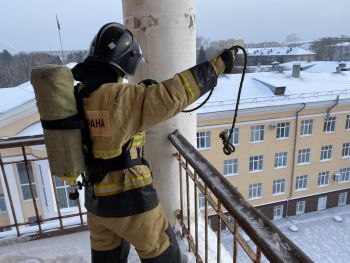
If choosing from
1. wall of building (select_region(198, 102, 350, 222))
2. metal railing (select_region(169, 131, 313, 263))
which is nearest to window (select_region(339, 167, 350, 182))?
wall of building (select_region(198, 102, 350, 222))

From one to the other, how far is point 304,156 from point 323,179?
2145 mm

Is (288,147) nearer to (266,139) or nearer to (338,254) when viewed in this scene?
(266,139)

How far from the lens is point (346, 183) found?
17.7 meters

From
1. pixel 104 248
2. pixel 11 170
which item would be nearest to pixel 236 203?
pixel 104 248

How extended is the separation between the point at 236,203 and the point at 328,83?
17205mm

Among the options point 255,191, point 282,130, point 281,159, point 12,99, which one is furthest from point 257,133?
point 12,99

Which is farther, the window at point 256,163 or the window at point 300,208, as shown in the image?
the window at point 300,208

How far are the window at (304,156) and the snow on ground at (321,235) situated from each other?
3079 mm

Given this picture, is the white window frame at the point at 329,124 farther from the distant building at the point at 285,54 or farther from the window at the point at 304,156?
the distant building at the point at 285,54

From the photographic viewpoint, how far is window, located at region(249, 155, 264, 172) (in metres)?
15.5

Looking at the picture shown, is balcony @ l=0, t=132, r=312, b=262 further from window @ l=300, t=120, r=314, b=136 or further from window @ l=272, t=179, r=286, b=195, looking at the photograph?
window @ l=272, t=179, r=286, b=195

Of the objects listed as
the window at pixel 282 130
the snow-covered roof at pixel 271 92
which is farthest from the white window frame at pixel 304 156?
the snow-covered roof at pixel 271 92

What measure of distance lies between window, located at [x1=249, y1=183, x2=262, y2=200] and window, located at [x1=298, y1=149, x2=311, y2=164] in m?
2.59

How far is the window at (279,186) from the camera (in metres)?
16.4
